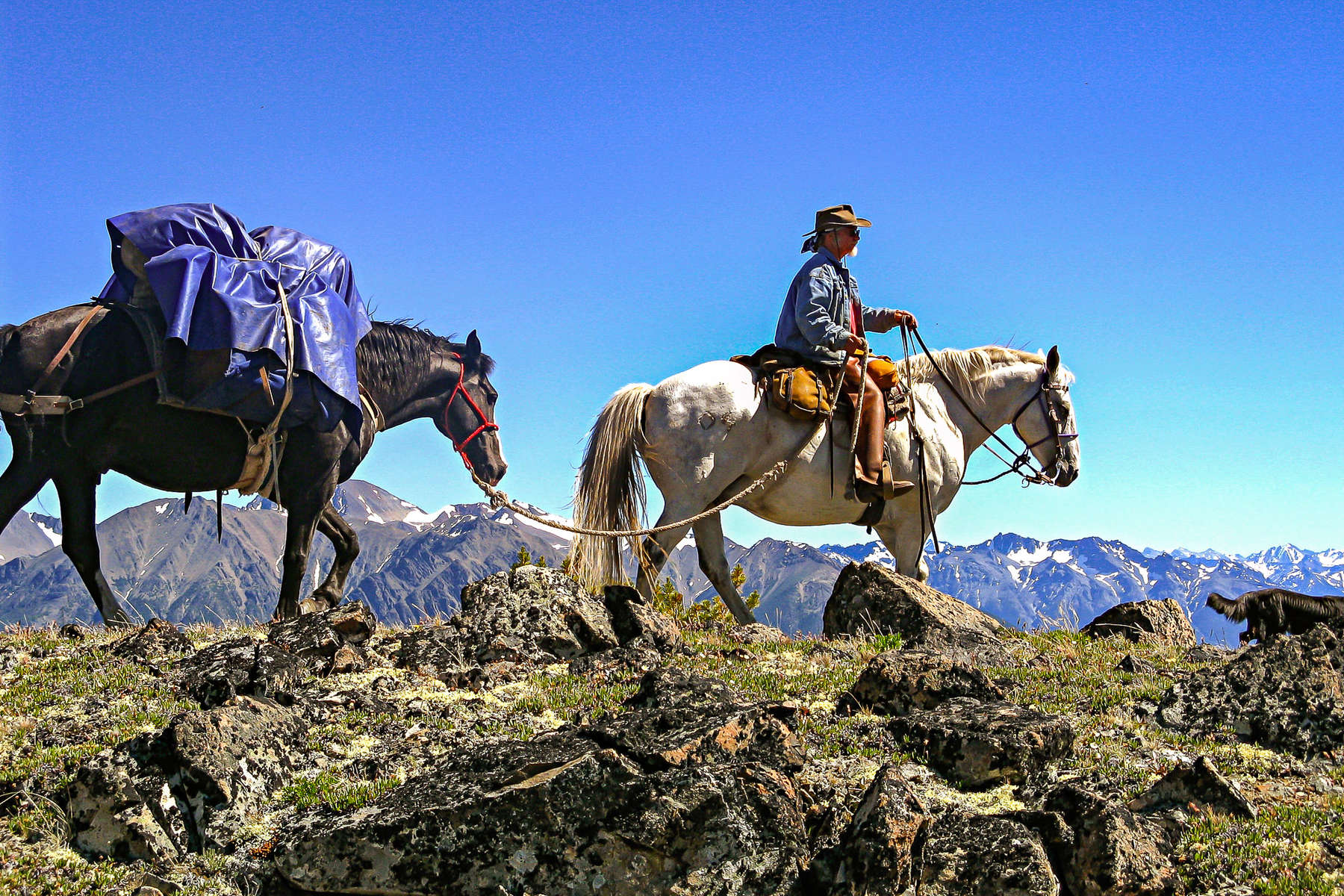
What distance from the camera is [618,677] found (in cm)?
689

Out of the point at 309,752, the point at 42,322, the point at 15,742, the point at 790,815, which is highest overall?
the point at 42,322

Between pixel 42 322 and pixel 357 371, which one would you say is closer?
pixel 42 322

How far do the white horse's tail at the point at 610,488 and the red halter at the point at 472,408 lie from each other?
10.3 feet

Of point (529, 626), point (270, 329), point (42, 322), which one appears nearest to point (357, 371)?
point (270, 329)

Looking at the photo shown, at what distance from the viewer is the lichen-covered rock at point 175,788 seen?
4.98 meters

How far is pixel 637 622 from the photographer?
25.3 ft

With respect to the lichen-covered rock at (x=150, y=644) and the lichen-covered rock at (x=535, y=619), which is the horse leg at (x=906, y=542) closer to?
the lichen-covered rock at (x=535, y=619)

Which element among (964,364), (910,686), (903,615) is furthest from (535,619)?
(964,364)

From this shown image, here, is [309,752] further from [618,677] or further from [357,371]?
[357,371]

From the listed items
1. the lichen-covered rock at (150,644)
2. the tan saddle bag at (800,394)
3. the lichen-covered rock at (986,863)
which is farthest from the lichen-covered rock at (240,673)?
the tan saddle bag at (800,394)

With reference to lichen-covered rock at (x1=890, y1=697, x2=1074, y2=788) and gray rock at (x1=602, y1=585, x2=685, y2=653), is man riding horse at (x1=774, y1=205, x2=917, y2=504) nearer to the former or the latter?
gray rock at (x1=602, y1=585, x2=685, y2=653)

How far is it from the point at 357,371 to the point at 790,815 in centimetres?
829

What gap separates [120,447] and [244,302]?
1.67 metres

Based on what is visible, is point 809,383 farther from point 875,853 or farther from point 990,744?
point 875,853
